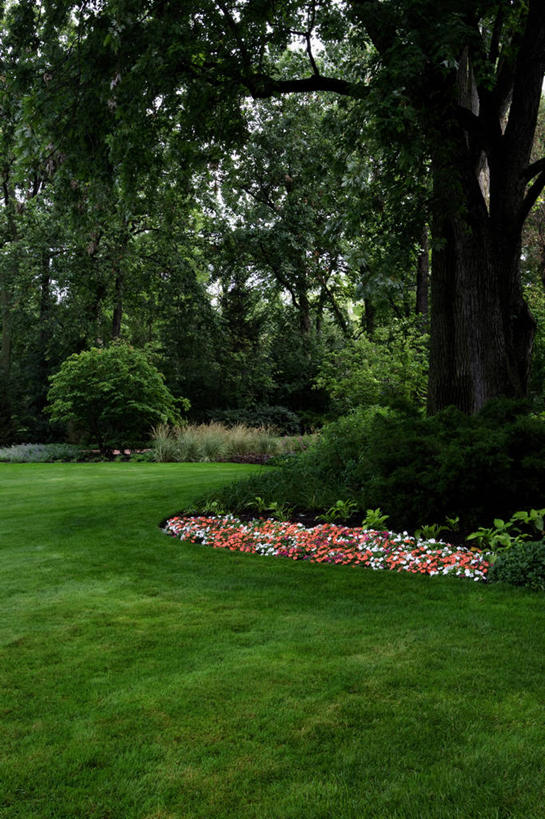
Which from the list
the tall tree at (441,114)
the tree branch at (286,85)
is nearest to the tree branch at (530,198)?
the tall tree at (441,114)

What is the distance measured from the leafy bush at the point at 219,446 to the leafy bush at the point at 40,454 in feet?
9.38

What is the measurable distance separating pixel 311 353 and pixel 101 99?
713 inches

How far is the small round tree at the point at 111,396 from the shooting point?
18.1m

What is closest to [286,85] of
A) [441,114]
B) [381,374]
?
[441,114]

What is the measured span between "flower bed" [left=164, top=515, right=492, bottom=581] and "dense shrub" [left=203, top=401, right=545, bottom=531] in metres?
0.44

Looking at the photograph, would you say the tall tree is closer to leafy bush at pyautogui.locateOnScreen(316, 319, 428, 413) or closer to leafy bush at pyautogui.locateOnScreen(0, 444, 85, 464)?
leafy bush at pyautogui.locateOnScreen(316, 319, 428, 413)

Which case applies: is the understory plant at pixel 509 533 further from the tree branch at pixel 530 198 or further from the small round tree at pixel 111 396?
the small round tree at pixel 111 396

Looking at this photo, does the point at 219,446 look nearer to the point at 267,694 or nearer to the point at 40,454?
the point at 40,454

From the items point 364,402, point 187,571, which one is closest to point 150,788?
point 187,571

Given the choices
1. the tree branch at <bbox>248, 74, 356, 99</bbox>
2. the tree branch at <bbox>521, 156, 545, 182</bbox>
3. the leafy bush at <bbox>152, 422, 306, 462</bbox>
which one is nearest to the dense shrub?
the tree branch at <bbox>521, 156, 545, 182</bbox>

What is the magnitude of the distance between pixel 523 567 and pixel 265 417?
63.0ft

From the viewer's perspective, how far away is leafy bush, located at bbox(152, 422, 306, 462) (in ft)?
52.3

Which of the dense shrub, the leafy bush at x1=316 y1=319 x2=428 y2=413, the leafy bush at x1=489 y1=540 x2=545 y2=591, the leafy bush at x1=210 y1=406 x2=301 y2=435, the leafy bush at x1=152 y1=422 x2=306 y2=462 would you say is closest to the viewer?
the leafy bush at x1=489 y1=540 x2=545 y2=591

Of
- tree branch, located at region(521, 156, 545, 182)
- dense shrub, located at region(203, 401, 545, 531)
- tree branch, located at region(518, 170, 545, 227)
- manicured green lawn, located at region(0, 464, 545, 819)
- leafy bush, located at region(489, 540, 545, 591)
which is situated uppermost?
tree branch, located at region(521, 156, 545, 182)
